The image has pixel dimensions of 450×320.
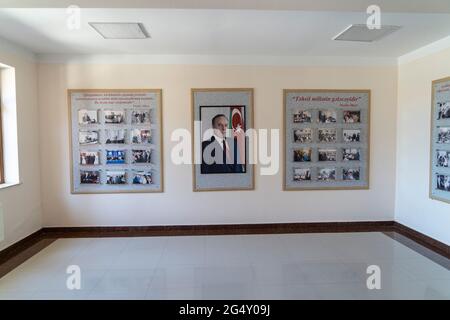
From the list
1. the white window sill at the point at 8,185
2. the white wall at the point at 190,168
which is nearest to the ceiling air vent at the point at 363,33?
the white wall at the point at 190,168

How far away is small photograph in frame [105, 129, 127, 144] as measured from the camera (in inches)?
184

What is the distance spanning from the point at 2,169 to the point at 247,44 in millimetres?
3713

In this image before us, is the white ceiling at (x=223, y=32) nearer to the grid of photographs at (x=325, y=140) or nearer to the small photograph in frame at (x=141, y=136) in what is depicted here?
the grid of photographs at (x=325, y=140)

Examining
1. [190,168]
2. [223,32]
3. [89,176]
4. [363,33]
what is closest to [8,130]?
[89,176]

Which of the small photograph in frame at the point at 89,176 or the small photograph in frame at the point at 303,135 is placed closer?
the small photograph in frame at the point at 89,176

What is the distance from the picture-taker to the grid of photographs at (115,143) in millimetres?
4641

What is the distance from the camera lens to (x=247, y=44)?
13.6 feet

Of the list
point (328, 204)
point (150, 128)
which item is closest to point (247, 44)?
point (150, 128)

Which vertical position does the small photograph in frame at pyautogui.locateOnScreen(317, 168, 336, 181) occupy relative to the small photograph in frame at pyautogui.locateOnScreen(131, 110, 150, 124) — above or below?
below

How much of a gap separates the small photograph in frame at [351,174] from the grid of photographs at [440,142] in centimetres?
101

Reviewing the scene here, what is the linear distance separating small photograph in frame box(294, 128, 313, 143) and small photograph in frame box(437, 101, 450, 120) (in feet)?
5.55

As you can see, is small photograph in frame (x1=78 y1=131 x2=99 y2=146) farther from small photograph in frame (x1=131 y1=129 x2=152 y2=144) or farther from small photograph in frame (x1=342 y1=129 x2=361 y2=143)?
small photograph in frame (x1=342 y1=129 x2=361 y2=143)

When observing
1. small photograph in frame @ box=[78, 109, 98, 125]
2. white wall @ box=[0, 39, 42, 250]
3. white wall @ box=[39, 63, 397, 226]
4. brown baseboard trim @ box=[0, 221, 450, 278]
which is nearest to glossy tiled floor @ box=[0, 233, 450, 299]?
brown baseboard trim @ box=[0, 221, 450, 278]

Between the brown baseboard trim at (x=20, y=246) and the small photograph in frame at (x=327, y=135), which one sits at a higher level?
the small photograph in frame at (x=327, y=135)
